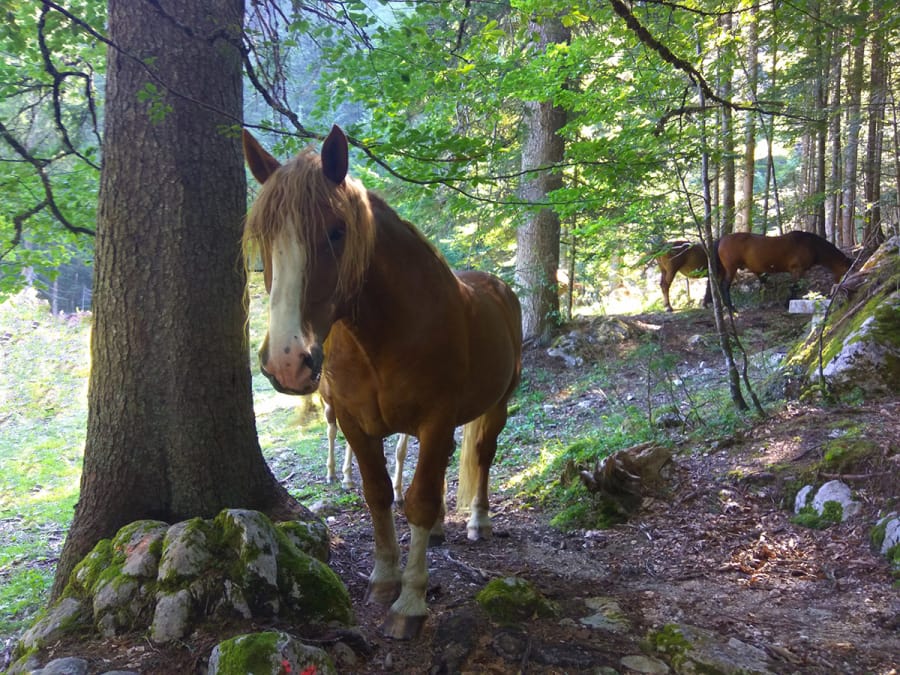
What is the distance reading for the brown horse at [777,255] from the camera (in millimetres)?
10867

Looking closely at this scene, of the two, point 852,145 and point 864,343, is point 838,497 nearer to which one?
point 864,343

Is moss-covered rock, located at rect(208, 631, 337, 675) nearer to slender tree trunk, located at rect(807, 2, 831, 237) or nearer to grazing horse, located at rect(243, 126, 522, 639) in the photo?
grazing horse, located at rect(243, 126, 522, 639)

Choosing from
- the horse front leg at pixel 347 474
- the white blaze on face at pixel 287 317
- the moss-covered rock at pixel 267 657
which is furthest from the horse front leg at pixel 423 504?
the horse front leg at pixel 347 474

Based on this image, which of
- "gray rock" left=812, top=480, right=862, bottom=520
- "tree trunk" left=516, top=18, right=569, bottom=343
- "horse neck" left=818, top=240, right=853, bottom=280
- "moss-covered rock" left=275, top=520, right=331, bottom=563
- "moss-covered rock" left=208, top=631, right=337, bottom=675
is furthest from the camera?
"horse neck" left=818, top=240, right=853, bottom=280

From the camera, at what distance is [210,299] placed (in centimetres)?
321

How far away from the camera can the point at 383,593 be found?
306cm

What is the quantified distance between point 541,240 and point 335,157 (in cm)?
898

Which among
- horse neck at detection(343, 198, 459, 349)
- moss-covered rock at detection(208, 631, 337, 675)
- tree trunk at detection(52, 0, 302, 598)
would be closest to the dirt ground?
moss-covered rock at detection(208, 631, 337, 675)

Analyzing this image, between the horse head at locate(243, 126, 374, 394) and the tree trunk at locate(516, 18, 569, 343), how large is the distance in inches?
323

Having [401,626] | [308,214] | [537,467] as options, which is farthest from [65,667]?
[537,467]

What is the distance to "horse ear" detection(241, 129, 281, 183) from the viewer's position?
8.23 ft

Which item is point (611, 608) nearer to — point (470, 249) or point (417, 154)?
point (417, 154)

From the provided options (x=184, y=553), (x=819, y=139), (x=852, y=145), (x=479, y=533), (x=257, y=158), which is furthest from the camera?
(x=819, y=139)

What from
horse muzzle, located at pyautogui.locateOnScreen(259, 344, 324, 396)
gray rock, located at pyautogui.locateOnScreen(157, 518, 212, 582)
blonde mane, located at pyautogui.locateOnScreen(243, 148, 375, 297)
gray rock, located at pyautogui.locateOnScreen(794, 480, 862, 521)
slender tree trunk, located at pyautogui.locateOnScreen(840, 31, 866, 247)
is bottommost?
gray rock, located at pyautogui.locateOnScreen(794, 480, 862, 521)
